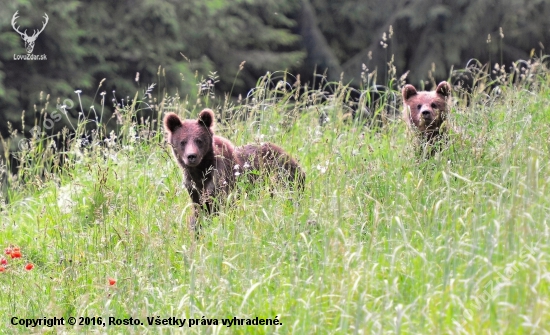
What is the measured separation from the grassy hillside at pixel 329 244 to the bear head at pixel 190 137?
26 centimetres

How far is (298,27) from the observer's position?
2042cm

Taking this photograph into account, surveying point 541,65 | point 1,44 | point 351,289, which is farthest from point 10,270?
point 1,44

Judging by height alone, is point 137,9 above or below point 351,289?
above

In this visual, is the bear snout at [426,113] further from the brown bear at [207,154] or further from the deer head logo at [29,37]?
the deer head logo at [29,37]

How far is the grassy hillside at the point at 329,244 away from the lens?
149 inches

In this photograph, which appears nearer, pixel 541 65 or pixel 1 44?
pixel 541 65

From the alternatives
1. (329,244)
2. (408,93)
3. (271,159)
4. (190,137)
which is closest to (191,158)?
(190,137)

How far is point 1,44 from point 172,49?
352 centimetres

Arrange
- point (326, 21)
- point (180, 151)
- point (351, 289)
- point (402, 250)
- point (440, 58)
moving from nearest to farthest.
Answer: point (351, 289) < point (402, 250) < point (180, 151) < point (440, 58) < point (326, 21)

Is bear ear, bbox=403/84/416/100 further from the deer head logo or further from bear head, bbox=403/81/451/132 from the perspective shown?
the deer head logo

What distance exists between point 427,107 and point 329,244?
323 cm

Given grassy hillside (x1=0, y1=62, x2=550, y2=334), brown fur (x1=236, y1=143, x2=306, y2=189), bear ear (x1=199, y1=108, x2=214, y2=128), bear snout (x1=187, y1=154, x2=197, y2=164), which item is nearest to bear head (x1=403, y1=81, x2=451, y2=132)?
grassy hillside (x1=0, y1=62, x2=550, y2=334)

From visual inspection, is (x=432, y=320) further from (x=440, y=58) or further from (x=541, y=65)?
(x=440, y=58)

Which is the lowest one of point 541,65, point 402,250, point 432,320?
point 432,320
